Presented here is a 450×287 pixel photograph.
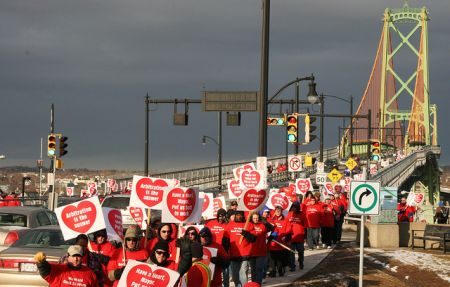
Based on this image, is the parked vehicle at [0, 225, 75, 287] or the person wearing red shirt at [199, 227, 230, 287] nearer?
the person wearing red shirt at [199, 227, 230, 287]

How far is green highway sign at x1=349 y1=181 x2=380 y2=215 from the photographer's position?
15828 mm

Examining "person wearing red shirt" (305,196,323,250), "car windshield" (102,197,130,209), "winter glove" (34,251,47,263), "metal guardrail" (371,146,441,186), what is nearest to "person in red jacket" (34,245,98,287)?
"winter glove" (34,251,47,263)

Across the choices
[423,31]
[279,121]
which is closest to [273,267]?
[279,121]

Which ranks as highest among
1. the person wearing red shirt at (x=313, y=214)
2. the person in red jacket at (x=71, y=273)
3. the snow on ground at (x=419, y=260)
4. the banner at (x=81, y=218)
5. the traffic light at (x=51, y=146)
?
the traffic light at (x=51, y=146)

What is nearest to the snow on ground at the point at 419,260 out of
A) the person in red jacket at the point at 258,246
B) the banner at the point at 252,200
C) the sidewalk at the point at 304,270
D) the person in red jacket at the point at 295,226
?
the sidewalk at the point at 304,270

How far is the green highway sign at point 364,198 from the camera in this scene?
15.8 m

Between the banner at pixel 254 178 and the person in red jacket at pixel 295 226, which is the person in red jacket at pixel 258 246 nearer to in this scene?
the person in red jacket at pixel 295 226

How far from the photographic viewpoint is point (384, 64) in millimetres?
135750

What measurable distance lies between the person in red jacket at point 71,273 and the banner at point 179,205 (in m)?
3.33

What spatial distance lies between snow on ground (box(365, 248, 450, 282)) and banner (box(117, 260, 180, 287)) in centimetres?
1207

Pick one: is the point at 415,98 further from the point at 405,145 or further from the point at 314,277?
the point at 314,277

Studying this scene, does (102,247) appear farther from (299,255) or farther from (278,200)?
(278,200)

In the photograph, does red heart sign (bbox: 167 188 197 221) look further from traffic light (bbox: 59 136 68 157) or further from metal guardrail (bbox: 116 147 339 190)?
metal guardrail (bbox: 116 147 339 190)

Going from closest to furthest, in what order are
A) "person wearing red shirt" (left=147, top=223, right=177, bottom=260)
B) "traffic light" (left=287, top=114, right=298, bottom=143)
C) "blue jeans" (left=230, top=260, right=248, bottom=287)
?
"person wearing red shirt" (left=147, top=223, right=177, bottom=260), "blue jeans" (left=230, top=260, right=248, bottom=287), "traffic light" (left=287, top=114, right=298, bottom=143)
